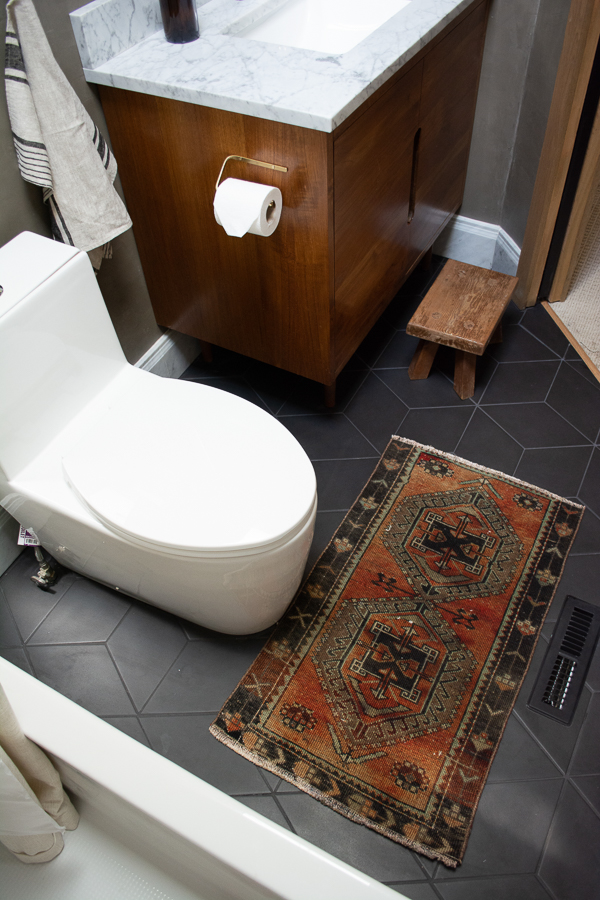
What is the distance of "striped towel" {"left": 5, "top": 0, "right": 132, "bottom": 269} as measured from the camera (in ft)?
3.92

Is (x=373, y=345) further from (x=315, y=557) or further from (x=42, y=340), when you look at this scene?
(x=42, y=340)

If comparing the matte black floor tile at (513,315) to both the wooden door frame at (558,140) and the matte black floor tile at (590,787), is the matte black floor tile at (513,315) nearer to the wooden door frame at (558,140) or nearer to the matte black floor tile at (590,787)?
the wooden door frame at (558,140)

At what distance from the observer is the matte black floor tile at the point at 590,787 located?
1261 mm

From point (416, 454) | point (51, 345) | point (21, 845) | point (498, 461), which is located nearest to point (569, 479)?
point (498, 461)

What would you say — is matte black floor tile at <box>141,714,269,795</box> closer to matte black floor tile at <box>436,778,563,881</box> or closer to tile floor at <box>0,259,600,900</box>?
tile floor at <box>0,259,600,900</box>

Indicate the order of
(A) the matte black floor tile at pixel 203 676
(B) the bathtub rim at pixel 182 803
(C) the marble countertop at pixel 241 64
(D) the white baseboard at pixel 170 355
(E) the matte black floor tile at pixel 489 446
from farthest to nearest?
(D) the white baseboard at pixel 170 355
(E) the matte black floor tile at pixel 489 446
(A) the matte black floor tile at pixel 203 676
(C) the marble countertop at pixel 241 64
(B) the bathtub rim at pixel 182 803

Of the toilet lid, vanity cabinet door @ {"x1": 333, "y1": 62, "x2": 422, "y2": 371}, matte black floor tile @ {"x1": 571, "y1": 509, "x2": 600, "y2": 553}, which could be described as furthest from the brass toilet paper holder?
matte black floor tile @ {"x1": 571, "y1": 509, "x2": 600, "y2": 553}

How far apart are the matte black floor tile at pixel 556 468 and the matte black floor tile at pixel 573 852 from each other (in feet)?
2.33

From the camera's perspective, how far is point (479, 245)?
7.48ft

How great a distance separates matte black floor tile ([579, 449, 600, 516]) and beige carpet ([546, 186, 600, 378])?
32 cm

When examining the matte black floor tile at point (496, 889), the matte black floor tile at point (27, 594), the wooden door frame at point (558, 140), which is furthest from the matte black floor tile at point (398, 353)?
the matte black floor tile at point (496, 889)

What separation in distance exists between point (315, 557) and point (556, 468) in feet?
2.18

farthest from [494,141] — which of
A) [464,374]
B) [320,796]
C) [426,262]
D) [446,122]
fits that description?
[320,796]

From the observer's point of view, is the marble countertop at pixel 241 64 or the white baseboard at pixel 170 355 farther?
the white baseboard at pixel 170 355
